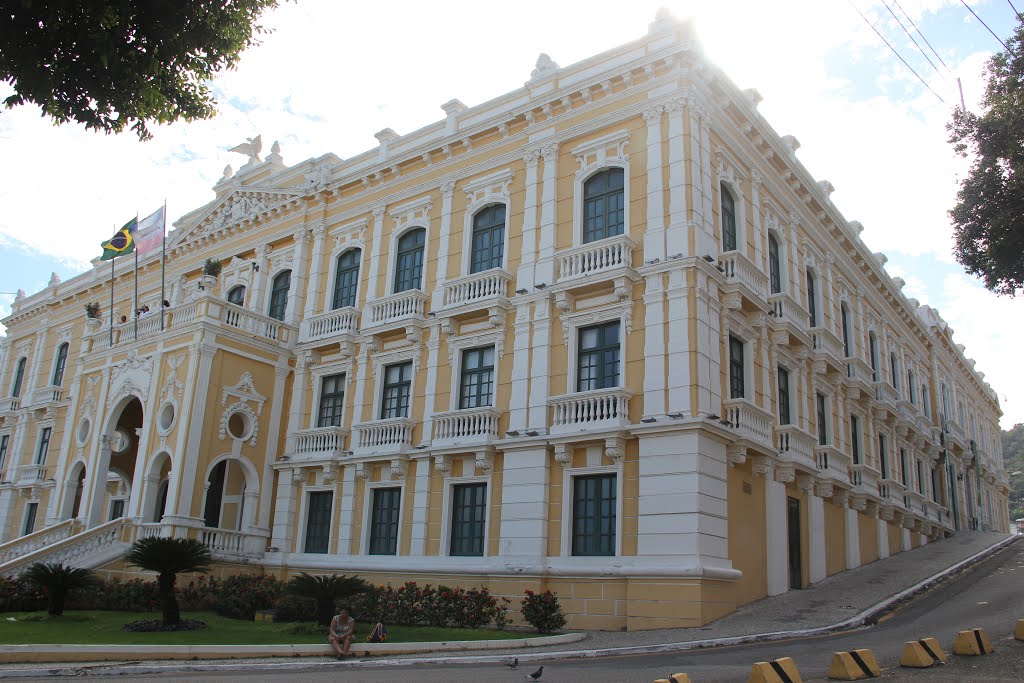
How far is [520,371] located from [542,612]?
20.6ft

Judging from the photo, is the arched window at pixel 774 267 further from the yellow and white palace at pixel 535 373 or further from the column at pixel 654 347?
the column at pixel 654 347

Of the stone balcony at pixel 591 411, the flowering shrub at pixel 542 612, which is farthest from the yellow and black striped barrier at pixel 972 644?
the stone balcony at pixel 591 411

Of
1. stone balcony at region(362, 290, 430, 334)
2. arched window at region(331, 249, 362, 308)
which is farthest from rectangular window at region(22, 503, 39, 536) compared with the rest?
stone balcony at region(362, 290, 430, 334)

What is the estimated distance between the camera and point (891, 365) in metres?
35.0

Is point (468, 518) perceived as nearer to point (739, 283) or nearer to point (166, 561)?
point (166, 561)

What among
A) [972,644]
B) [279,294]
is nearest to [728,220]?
[972,644]

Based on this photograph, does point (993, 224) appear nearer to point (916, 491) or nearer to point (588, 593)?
point (588, 593)

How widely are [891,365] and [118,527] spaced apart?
29.6m

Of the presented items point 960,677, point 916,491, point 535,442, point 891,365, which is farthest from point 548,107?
point 916,491

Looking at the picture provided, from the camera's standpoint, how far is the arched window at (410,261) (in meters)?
25.6

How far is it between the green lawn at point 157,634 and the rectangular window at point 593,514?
2.71 m

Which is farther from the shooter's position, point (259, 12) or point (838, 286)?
point (838, 286)

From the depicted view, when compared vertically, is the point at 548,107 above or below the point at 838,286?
above

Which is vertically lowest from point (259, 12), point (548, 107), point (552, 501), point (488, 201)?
point (552, 501)
